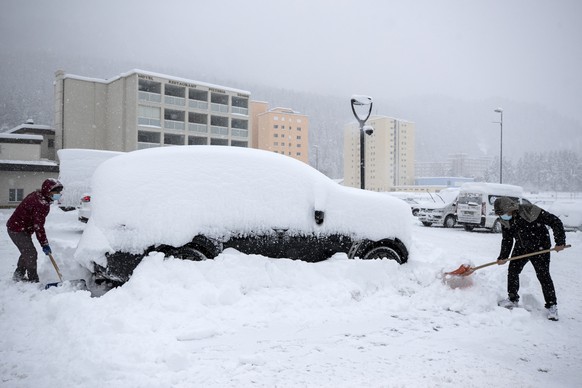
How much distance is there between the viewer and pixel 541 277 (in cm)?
503

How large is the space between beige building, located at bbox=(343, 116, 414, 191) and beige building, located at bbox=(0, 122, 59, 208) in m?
86.0

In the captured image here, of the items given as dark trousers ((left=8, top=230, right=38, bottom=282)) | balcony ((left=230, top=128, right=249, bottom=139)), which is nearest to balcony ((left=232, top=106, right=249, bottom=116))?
balcony ((left=230, top=128, right=249, bottom=139))

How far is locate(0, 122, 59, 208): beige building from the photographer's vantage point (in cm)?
3066

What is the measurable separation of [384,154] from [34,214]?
11003 cm

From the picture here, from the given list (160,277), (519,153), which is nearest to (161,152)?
(160,277)

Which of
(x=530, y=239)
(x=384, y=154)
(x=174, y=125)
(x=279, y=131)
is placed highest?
(x=279, y=131)

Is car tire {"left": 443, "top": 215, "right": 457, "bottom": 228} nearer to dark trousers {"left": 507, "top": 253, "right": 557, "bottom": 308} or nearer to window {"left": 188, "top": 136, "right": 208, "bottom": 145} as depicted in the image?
dark trousers {"left": 507, "top": 253, "right": 557, "bottom": 308}

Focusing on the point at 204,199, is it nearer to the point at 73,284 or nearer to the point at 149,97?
the point at 73,284

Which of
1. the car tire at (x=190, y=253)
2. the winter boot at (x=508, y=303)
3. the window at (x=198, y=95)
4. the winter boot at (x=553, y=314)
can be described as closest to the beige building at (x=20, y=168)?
the window at (x=198, y=95)

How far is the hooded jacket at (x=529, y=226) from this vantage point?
4.95 m

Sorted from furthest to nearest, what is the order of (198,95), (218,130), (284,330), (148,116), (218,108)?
(218,108)
(218,130)
(198,95)
(148,116)
(284,330)

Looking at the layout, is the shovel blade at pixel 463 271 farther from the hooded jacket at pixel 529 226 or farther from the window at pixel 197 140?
the window at pixel 197 140

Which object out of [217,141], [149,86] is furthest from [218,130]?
[149,86]

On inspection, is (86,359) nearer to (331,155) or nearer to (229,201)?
(229,201)
